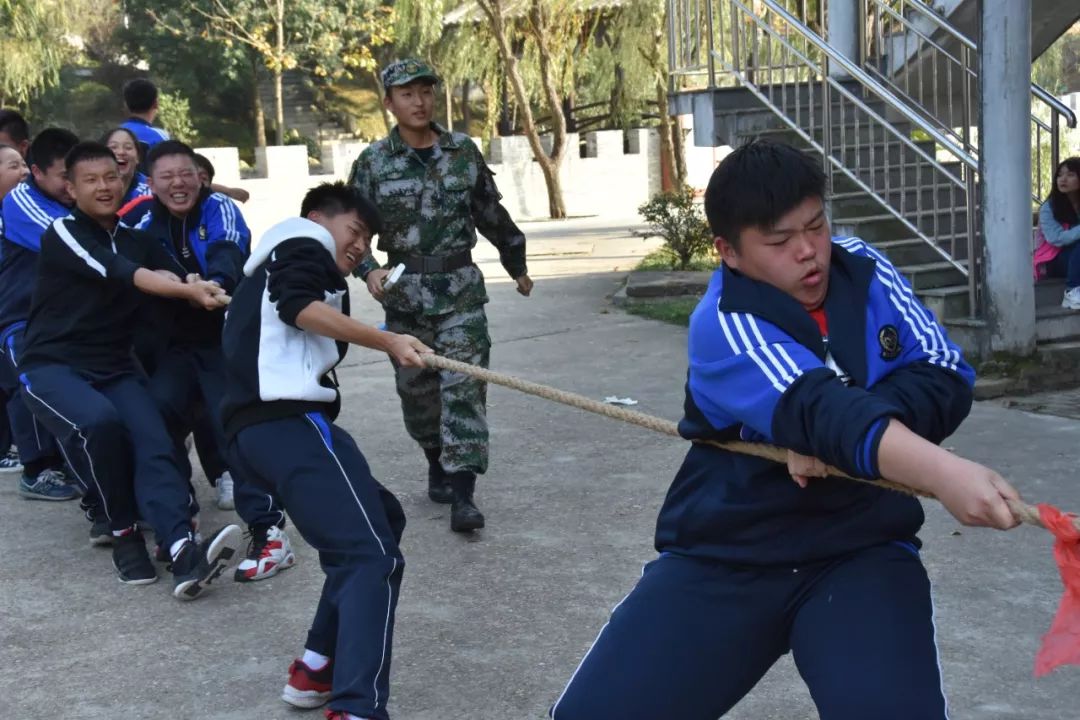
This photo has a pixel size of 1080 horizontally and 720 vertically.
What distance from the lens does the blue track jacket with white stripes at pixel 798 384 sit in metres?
2.53

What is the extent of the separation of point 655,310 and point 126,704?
726cm

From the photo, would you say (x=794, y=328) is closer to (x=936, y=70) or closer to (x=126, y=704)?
(x=126, y=704)

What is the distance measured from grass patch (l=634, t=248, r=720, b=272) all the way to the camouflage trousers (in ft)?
21.7

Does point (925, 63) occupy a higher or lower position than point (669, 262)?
higher

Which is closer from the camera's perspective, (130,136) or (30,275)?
(30,275)

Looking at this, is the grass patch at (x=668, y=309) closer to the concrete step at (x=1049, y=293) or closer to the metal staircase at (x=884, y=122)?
the metal staircase at (x=884, y=122)

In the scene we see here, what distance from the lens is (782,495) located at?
262 centimetres

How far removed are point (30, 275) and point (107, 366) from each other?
120 cm

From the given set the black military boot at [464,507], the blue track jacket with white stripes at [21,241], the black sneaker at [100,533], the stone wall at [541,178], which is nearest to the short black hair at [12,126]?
the blue track jacket with white stripes at [21,241]

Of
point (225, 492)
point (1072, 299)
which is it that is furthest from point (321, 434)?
point (1072, 299)

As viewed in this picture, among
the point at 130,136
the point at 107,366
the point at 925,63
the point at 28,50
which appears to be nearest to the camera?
the point at 107,366

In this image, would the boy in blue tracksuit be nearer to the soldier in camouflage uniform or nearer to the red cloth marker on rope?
the red cloth marker on rope

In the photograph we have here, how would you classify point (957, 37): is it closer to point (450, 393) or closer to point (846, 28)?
point (846, 28)

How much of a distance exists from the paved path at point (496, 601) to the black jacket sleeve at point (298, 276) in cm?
118
